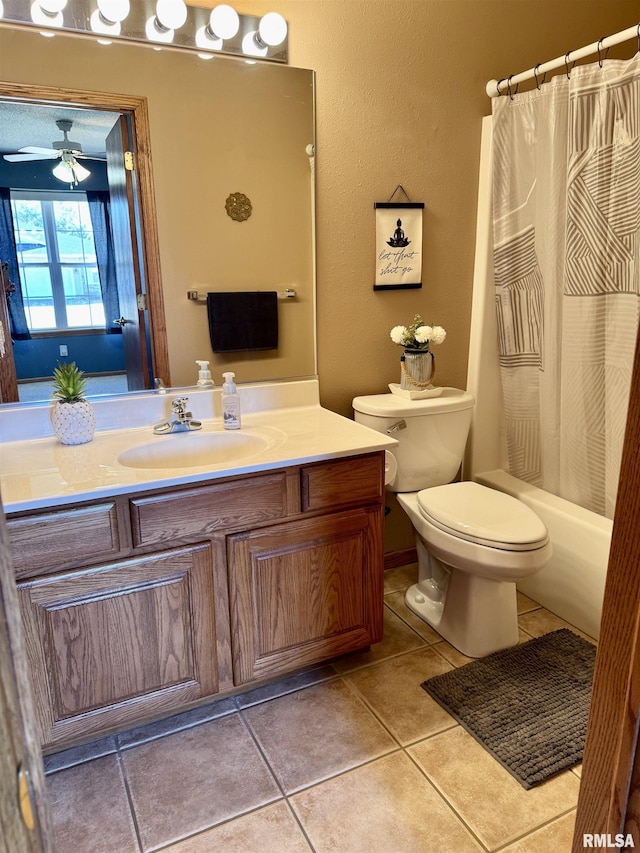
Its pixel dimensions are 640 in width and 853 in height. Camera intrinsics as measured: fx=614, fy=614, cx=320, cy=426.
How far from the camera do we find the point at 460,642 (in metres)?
2.12

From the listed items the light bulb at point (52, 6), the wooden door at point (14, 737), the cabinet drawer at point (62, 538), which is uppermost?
the light bulb at point (52, 6)

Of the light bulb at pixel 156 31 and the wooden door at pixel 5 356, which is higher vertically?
the light bulb at pixel 156 31

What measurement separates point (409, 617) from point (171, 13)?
2.16 meters

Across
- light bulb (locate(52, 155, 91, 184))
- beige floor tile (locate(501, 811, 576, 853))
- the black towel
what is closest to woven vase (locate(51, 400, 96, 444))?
the black towel

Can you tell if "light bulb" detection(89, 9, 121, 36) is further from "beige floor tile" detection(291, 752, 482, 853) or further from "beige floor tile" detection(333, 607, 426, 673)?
"beige floor tile" detection(291, 752, 482, 853)

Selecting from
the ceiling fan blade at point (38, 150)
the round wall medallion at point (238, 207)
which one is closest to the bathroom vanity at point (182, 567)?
the round wall medallion at point (238, 207)

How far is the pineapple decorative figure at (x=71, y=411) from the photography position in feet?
5.83

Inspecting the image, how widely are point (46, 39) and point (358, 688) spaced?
2.12 m

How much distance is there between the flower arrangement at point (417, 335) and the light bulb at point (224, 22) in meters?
1.11

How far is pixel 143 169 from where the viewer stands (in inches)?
74.0

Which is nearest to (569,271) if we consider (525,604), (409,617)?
(525,604)

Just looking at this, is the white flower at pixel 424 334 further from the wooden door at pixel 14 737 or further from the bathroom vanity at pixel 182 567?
the wooden door at pixel 14 737

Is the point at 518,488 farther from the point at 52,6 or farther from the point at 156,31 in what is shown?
the point at 52,6

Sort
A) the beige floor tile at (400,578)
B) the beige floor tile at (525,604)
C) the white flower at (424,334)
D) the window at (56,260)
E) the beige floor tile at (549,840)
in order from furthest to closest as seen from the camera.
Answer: the beige floor tile at (400,578) → the beige floor tile at (525,604) → the white flower at (424,334) → the window at (56,260) → the beige floor tile at (549,840)
